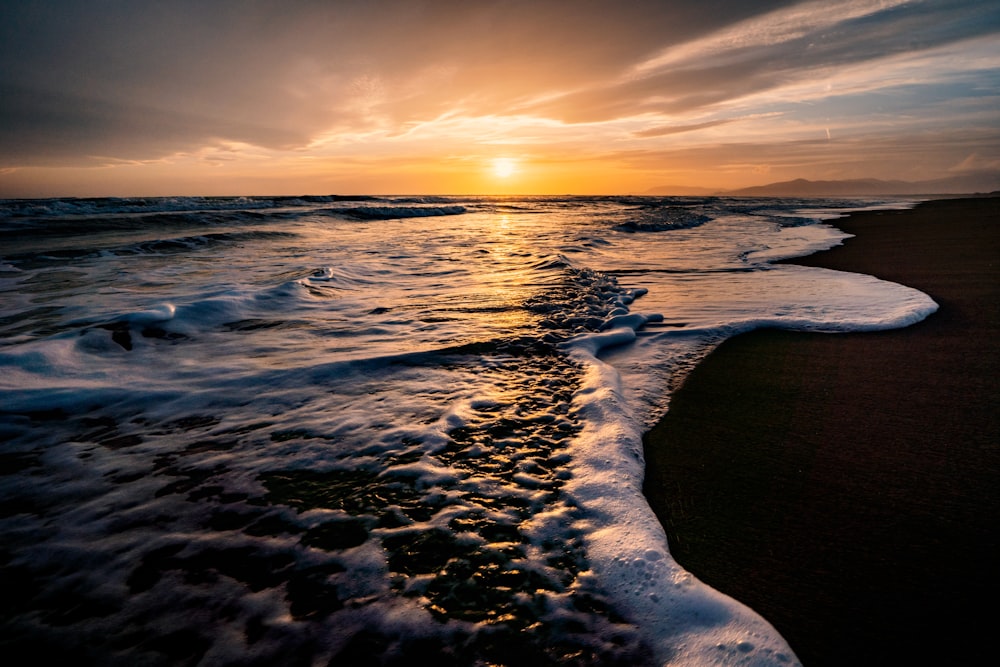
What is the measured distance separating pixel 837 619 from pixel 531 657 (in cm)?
110

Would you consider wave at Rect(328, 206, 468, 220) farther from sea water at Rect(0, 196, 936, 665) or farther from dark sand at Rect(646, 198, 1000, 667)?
dark sand at Rect(646, 198, 1000, 667)

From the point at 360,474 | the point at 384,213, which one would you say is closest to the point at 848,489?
the point at 360,474

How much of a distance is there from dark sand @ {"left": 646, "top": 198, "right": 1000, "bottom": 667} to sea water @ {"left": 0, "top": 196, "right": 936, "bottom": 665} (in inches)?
7.8

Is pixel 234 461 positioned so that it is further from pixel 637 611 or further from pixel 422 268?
pixel 422 268

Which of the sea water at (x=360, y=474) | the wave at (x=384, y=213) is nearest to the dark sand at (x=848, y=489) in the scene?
the sea water at (x=360, y=474)

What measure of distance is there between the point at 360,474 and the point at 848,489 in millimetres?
2539

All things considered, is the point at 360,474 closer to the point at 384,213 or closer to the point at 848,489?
the point at 848,489

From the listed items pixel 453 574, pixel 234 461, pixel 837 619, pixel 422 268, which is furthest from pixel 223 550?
pixel 422 268

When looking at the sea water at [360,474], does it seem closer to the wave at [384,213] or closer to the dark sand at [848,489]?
the dark sand at [848,489]

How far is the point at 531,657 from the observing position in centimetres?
158

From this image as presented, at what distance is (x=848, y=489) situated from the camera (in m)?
2.33

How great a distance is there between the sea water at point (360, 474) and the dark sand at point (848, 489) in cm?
20

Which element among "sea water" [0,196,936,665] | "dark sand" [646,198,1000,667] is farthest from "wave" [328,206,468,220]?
"dark sand" [646,198,1000,667]

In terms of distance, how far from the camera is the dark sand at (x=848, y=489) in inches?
65.3
